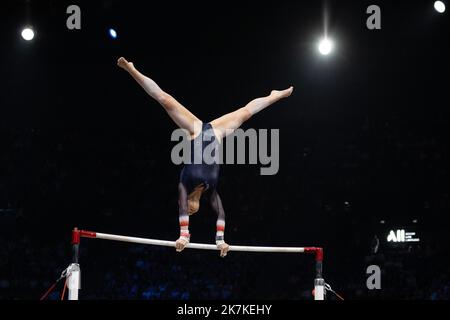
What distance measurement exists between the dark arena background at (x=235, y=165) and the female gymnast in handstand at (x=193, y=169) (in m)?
4.96

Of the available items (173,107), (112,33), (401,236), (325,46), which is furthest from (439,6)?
(173,107)

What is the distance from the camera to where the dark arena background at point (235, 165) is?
1198cm

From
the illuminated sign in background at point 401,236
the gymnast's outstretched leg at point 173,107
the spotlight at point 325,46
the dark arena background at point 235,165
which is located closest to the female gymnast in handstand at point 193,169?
the gymnast's outstretched leg at point 173,107

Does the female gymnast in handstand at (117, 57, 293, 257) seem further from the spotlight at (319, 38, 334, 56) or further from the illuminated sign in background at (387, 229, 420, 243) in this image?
the illuminated sign in background at (387, 229, 420, 243)

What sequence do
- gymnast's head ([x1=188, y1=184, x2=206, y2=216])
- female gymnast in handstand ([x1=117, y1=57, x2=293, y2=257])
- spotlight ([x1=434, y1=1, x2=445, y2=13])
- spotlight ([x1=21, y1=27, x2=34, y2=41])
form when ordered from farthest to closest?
spotlight ([x1=21, y1=27, x2=34, y2=41])
spotlight ([x1=434, y1=1, x2=445, y2=13])
gymnast's head ([x1=188, y1=184, x2=206, y2=216])
female gymnast in handstand ([x1=117, y1=57, x2=293, y2=257])

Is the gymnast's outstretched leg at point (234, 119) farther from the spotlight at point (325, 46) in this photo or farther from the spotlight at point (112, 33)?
the spotlight at point (112, 33)

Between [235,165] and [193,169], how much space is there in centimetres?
698

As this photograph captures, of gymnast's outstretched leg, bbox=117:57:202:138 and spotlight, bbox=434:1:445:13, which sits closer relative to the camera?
gymnast's outstretched leg, bbox=117:57:202:138

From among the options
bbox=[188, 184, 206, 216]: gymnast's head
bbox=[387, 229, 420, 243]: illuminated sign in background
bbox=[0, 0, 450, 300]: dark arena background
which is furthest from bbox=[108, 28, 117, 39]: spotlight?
bbox=[387, 229, 420, 243]: illuminated sign in background

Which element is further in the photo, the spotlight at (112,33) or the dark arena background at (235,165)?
the spotlight at (112,33)

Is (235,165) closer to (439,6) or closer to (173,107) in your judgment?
(439,6)

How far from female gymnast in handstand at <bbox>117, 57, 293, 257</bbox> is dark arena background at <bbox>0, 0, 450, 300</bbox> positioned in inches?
195

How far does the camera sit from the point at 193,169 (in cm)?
680

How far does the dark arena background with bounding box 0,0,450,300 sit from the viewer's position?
12.0m
